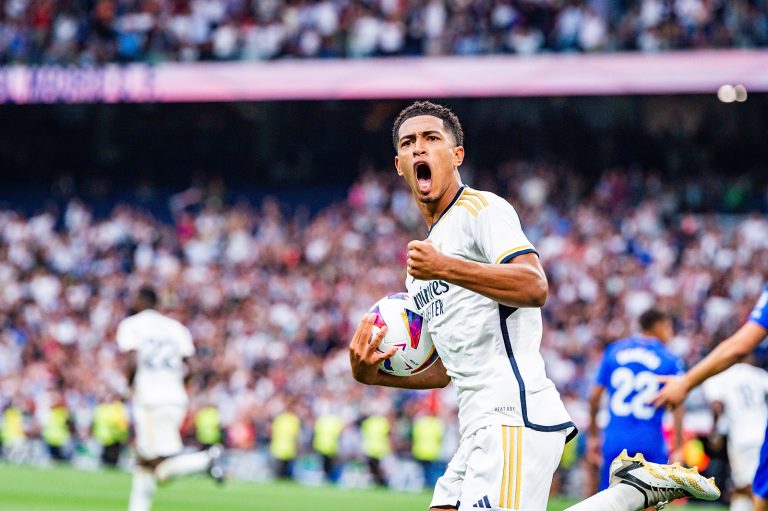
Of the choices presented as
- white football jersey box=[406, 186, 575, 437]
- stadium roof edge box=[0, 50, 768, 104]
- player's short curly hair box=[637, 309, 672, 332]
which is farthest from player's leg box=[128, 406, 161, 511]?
stadium roof edge box=[0, 50, 768, 104]

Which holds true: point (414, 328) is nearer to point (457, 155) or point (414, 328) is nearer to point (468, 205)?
point (468, 205)

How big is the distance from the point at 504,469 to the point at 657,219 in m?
16.3

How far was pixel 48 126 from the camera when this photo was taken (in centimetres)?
2600

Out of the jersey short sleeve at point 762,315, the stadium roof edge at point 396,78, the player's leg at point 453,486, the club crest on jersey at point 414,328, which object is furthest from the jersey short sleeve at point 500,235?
the stadium roof edge at point 396,78

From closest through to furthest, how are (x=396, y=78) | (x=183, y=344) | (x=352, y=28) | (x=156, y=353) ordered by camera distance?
(x=156, y=353)
(x=183, y=344)
(x=396, y=78)
(x=352, y=28)

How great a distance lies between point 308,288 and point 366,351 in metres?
15.5

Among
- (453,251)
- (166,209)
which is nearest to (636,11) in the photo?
(166,209)

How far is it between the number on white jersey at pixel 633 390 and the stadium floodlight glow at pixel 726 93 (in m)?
12.7

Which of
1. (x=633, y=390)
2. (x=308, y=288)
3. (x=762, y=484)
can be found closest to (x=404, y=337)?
(x=762, y=484)

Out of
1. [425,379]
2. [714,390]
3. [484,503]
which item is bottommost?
[484,503]

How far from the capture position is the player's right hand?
5070 millimetres

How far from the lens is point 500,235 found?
469 centimetres

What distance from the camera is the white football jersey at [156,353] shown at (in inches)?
431

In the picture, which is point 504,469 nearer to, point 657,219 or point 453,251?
point 453,251
